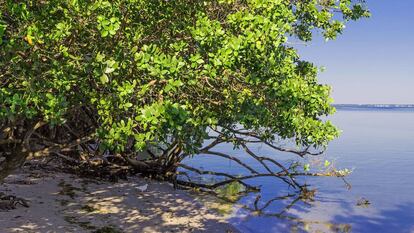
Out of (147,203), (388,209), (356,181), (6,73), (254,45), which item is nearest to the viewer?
(6,73)

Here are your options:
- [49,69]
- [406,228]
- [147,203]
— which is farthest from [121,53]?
[406,228]

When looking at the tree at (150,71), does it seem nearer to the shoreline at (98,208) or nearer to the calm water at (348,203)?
the shoreline at (98,208)

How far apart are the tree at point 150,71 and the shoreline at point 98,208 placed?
1884 millimetres

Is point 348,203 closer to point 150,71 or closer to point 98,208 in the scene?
point 98,208

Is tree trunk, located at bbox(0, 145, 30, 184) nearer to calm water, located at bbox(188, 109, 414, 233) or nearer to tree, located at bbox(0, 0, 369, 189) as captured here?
tree, located at bbox(0, 0, 369, 189)

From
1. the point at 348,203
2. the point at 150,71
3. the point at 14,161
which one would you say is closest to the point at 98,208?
the point at 14,161

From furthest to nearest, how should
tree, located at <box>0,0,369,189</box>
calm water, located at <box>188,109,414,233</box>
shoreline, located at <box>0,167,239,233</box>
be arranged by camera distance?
calm water, located at <box>188,109,414,233</box>
shoreline, located at <box>0,167,239,233</box>
tree, located at <box>0,0,369,189</box>

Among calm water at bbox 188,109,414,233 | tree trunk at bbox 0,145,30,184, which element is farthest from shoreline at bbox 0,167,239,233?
calm water at bbox 188,109,414,233

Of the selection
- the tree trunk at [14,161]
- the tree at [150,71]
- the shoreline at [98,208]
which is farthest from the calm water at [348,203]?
the tree trunk at [14,161]

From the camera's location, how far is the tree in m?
5.38

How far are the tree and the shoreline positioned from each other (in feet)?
6.18

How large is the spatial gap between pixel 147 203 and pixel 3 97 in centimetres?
859

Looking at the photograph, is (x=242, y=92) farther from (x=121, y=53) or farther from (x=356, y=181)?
(x=356, y=181)

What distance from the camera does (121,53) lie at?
19.4 ft
